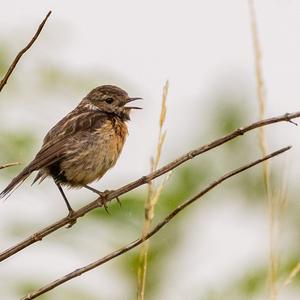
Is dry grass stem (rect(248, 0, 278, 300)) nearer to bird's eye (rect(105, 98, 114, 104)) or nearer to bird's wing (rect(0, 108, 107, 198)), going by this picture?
bird's wing (rect(0, 108, 107, 198))

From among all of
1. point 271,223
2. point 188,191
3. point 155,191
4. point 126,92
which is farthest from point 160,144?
point 126,92

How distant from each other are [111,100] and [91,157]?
1.04 m

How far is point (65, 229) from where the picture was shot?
5941 mm

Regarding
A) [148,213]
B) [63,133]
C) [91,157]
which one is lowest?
[91,157]

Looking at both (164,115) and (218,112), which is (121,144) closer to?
(218,112)

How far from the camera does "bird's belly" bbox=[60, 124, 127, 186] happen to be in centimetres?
612

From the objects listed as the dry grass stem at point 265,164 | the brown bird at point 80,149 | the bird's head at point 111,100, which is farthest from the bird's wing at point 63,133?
the dry grass stem at point 265,164

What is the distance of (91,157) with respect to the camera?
617 centimetres

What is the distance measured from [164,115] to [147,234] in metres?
0.48

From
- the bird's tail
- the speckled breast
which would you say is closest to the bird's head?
the speckled breast

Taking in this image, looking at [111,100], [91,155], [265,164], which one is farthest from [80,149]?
[265,164]

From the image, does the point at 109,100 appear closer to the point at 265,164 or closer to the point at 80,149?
the point at 80,149

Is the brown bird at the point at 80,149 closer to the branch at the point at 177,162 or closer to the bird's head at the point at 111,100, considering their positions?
the bird's head at the point at 111,100

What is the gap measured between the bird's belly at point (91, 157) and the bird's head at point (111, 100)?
0.51 metres
